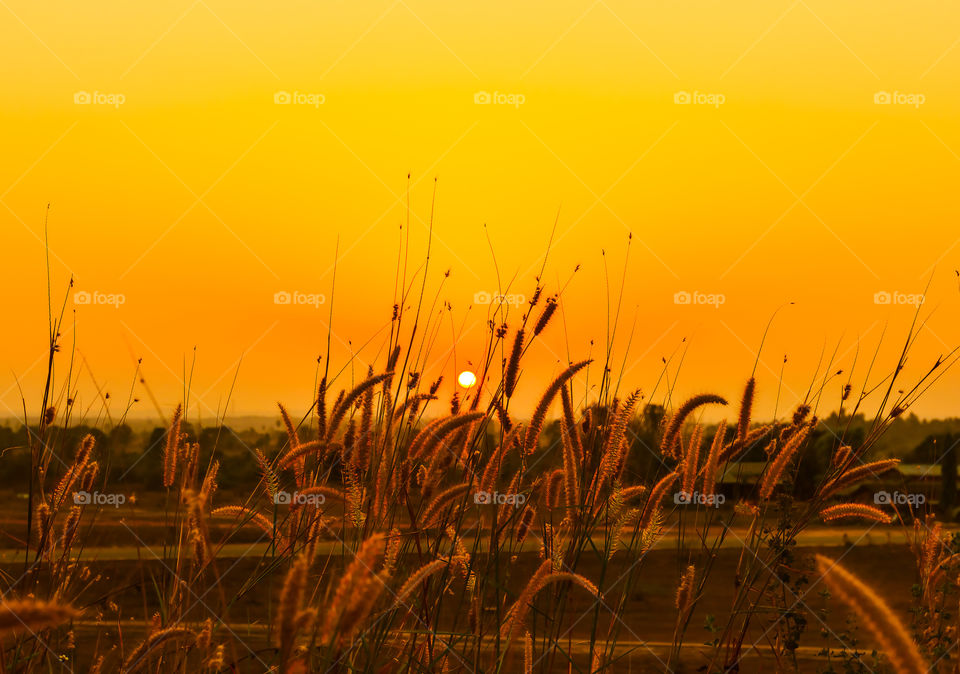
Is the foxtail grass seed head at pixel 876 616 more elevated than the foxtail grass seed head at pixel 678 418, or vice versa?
the foxtail grass seed head at pixel 678 418

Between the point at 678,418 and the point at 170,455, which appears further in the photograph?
the point at 678,418

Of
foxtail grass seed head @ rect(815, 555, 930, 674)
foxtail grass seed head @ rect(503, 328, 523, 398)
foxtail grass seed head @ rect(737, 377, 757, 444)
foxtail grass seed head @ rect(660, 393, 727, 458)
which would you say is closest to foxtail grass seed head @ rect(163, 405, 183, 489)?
foxtail grass seed head @ rect(503, 328, 523, 398)

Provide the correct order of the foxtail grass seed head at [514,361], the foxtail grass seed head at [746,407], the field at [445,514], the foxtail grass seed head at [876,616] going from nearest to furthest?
the foxtail grass seed head at [876,616]
the field at [445,514]
the foxtail grass seed head at [514,361]
the foxtail grass seed head at [746,407]

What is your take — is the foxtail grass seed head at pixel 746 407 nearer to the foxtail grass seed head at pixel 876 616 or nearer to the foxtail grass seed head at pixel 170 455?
the foxtail grass seed head at pixel 170 455

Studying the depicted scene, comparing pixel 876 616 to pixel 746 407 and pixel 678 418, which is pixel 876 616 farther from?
pixel 746 407

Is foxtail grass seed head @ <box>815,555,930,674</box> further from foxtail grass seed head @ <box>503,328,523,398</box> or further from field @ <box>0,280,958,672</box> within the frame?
foxtail grass seed head @ <box>503,328,523,398</box>

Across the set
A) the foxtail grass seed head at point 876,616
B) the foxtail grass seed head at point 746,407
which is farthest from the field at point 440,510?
the foxtail grass seed head at point 876,616

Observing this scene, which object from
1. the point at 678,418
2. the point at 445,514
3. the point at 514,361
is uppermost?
the point at 514,361

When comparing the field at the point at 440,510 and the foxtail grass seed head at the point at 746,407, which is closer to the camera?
the field at the point at 440,510

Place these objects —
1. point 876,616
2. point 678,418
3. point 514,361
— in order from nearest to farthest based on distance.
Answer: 1. point 876,616
2. point 514,361
3. point 678,418

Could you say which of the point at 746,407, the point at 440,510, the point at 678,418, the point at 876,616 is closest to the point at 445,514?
the point at 440,510

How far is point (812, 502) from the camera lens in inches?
115

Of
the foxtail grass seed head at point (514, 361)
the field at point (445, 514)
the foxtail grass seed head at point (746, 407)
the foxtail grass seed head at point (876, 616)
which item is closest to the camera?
the foxtail grass seed head at point (876, 616)

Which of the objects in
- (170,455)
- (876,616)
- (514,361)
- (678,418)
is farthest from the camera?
(678,418)
